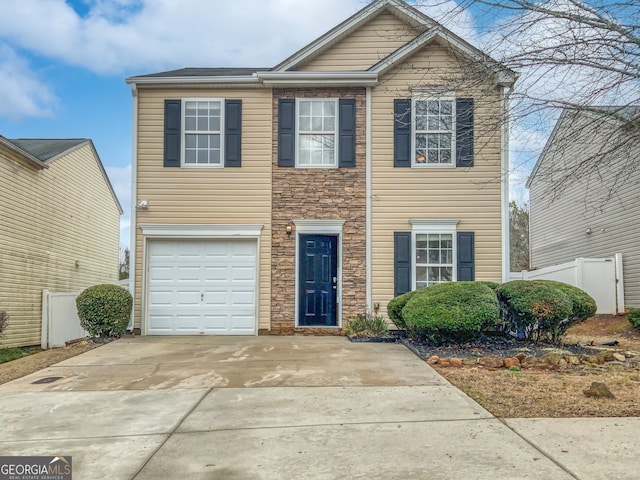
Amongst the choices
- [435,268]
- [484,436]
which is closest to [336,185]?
[435,268]

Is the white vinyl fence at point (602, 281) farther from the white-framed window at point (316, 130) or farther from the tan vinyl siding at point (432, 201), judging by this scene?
the white-framed window at point (316, 130)

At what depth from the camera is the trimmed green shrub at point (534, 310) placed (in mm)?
8219

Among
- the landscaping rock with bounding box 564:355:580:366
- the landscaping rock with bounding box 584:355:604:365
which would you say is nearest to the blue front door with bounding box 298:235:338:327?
the landscaping rock with bounding box 564:355:580:366

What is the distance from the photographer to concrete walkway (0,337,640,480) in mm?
3490

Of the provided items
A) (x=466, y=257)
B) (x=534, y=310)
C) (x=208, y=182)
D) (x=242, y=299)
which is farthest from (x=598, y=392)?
(x=208, y=182)

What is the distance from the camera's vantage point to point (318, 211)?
10.9 metres

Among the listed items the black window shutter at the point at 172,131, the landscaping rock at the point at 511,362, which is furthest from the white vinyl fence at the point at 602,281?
the black window shutter at the point at 172,131

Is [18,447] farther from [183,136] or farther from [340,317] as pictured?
[183,136]

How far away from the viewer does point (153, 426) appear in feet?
14.9

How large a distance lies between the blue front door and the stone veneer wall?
0.62ft

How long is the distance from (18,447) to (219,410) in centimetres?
171

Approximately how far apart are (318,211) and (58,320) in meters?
6.13

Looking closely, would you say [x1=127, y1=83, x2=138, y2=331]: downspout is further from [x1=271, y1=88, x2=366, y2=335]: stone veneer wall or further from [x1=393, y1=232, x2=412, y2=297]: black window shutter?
[x1=393, y1=232, x2=412, y2=297]: black window shutter

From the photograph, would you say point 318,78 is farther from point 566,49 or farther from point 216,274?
point 566,49
